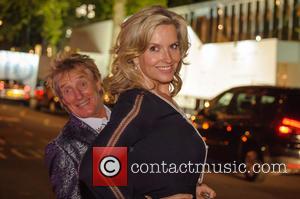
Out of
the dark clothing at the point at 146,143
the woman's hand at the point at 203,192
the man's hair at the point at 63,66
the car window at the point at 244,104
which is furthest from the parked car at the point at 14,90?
the dark clothing at the point at 146,143

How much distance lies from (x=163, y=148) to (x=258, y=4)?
23576 millimetres

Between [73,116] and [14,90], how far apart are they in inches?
1289

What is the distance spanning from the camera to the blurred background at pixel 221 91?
10.6 metres

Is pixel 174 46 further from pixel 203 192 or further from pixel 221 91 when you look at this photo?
pixel 221 91

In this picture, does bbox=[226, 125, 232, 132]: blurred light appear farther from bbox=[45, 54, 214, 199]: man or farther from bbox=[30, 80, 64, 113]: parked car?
bbox=[30, 80, 64, 113]: parked car

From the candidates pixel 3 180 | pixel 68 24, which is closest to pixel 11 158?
pixel 3 180

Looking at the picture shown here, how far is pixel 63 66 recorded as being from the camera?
9.64 ft

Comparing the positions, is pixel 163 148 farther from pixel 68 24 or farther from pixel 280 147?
pixel 68 24

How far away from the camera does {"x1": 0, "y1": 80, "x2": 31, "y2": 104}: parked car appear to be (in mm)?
34500

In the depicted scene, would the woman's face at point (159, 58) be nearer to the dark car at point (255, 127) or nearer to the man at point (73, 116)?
the man at point (73, 116)

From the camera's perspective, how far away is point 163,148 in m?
2.16

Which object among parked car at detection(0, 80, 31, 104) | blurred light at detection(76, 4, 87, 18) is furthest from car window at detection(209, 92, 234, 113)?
parked car at detection(0, 80, 31, 104)

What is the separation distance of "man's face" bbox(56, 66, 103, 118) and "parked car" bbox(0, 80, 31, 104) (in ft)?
105


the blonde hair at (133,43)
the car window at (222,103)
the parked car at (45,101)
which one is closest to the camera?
the blonde hair at (133,43)
